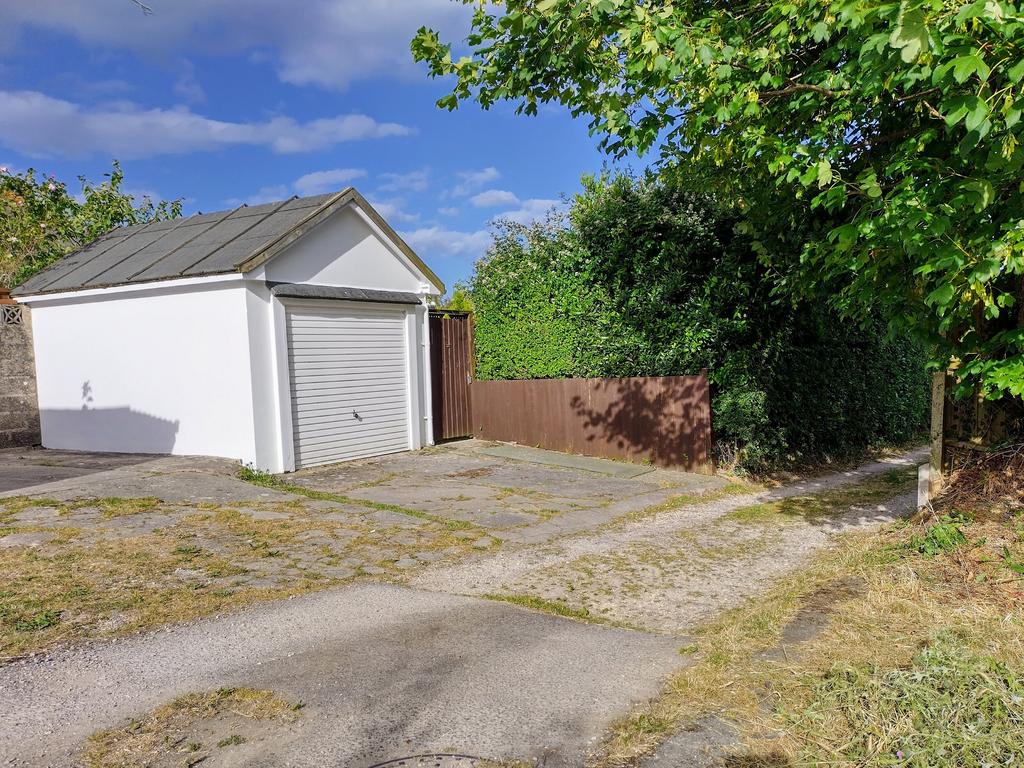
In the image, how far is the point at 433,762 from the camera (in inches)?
117

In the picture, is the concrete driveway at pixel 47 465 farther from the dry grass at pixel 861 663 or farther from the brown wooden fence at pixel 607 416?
the dry grass at pixel 861 663

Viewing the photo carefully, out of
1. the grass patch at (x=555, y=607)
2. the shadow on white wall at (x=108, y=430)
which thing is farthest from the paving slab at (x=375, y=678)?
the shadow on white wall at (x=108, y=430)

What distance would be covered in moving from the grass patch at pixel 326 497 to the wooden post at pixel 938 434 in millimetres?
4484

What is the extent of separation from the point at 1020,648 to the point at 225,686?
407 cm

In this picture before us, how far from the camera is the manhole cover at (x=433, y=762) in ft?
9.65

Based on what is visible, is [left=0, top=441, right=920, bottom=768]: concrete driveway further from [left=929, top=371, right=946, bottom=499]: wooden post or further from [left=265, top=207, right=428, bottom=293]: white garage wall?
[left=265, top=207, right=428, bottom=293]: white garage wall

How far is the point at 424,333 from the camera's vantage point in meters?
13.1

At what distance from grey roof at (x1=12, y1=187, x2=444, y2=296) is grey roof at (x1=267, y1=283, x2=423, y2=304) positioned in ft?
1.75

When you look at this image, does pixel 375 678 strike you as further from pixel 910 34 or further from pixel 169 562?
pixel 910 34

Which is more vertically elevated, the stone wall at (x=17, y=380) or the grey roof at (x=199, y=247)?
the grey roof at (x=199, y=247)

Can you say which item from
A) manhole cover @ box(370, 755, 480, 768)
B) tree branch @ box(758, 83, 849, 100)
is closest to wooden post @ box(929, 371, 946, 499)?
tree branch @ box(758, 83, 849, 100)

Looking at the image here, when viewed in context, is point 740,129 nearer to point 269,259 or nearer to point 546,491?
point 546,491

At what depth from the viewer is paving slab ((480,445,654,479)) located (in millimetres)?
10859

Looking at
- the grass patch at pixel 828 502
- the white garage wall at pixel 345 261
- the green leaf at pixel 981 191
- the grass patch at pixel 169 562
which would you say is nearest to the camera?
the green leaf at pixel 981 191
